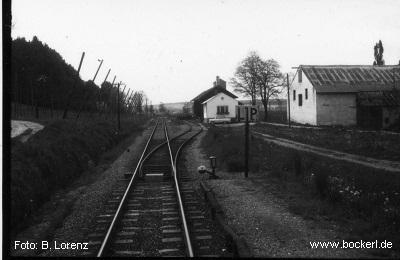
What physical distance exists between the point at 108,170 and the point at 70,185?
2.54 metres

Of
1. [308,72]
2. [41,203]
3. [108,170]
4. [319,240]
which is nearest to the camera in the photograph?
[319,240]

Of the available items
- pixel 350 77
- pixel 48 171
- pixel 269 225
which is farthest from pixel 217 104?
pixel 269 225

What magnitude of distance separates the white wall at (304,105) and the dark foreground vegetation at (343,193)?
21.4 meters

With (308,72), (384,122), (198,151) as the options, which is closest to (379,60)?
(308,72)

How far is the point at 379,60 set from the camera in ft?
166

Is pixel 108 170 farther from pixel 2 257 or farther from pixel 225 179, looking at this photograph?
pixel 2 257

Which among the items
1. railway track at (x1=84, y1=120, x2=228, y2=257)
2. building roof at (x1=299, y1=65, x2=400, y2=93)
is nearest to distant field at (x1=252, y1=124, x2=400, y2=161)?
railway track at (x1=84, y1=120, x2=228, y2=257)

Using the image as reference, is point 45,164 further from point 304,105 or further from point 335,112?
point 304,105

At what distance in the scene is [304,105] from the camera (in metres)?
38.9

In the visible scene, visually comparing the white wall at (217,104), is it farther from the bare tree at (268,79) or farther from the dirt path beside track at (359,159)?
the dirt path beside track at (359,159)

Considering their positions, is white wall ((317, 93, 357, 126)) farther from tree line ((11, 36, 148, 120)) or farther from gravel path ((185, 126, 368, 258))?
gravel path ((185, 126, 368, 258))

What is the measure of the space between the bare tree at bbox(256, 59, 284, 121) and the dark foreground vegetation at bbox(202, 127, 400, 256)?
4520 cm

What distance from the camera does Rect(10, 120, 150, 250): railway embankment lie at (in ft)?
30.8

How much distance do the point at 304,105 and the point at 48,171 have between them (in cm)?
2991
